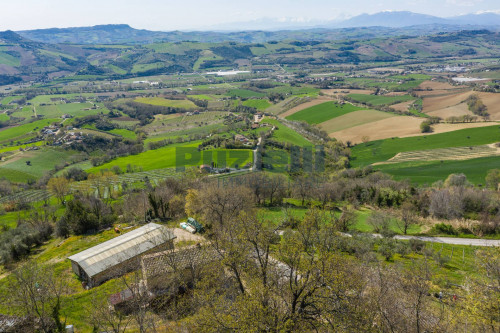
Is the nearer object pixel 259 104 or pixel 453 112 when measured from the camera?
pixel 453 112

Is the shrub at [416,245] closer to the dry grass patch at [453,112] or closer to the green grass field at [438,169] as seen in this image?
the green grass field at [438,169]

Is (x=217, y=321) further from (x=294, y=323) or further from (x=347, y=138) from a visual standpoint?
(x=347, y=138)

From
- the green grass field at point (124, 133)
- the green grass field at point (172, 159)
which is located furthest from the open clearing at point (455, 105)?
the green grass field at point (124, 133)

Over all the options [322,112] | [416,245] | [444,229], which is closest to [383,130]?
[322,112]

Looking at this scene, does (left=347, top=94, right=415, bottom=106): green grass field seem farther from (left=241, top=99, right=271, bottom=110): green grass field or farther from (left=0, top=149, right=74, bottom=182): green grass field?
(left=0, top=149, right=74, bottom=182): green grass field

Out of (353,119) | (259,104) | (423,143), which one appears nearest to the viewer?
(423,143)

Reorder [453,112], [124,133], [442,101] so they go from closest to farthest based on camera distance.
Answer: [453,112] < [442,101] < [124,133]

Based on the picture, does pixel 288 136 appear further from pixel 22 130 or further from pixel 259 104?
pixel 22 130
